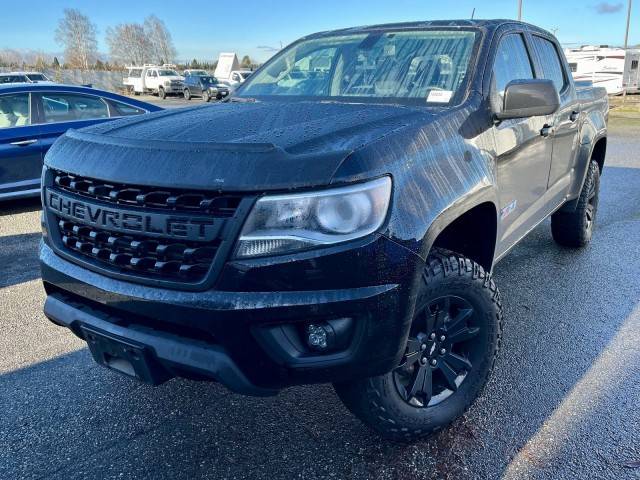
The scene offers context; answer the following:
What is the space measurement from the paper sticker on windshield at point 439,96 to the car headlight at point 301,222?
1.09 metres

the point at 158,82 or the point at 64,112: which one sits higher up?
the point at 64,112

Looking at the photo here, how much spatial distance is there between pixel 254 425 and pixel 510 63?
245cm

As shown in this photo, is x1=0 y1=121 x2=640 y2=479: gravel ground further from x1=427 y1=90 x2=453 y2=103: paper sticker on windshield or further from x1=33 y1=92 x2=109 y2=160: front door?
x1=33 y1=92 x2=109 y2=160: front door

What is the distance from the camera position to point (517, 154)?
9.74ft

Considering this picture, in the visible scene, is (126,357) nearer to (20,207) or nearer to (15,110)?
(15,110)

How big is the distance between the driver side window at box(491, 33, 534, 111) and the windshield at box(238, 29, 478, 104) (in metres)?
0.18

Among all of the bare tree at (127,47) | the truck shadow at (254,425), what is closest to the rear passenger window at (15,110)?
the truck shadow at (254,425)

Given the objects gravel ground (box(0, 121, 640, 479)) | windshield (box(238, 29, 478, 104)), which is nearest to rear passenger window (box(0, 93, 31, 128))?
gravel ground (box(0, 121, 640, 479))

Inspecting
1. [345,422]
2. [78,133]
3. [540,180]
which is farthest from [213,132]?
[540,180]

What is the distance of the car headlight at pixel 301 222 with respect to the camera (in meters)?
1.78

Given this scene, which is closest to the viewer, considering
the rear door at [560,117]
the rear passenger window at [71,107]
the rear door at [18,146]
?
the rear door at [560,117]

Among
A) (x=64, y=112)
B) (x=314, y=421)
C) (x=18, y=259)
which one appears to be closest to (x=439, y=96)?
(x=314, y=421)

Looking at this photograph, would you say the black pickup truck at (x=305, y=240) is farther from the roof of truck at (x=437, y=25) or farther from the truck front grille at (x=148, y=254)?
the roof of truck at (x=437, y=25)

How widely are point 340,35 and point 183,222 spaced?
228cm
